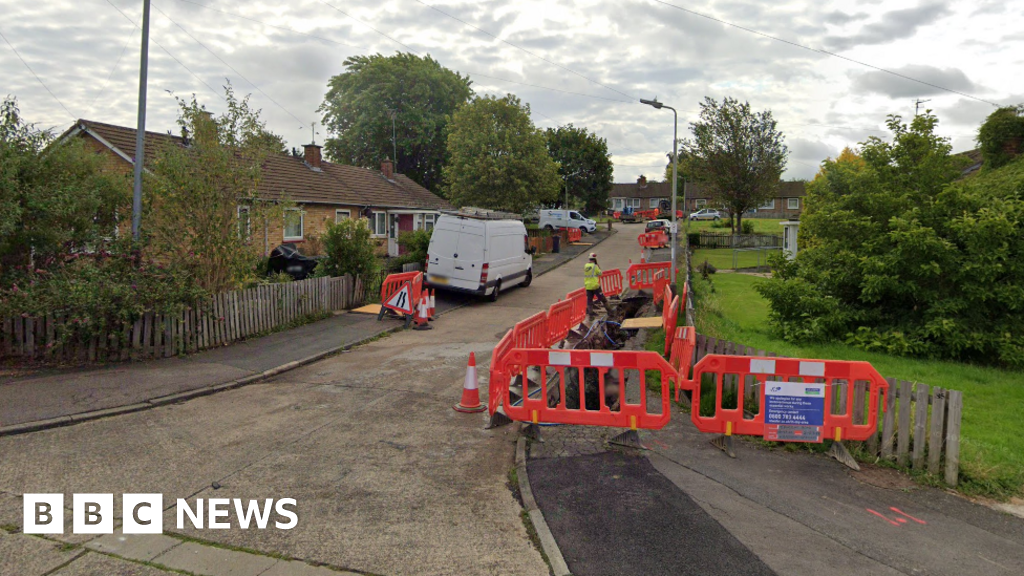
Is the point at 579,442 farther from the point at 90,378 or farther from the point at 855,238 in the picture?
the point at 855,238

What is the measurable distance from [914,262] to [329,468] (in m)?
10.5

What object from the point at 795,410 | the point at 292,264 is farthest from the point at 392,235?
the point at 795,410

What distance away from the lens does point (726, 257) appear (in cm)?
3594

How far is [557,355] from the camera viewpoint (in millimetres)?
6977

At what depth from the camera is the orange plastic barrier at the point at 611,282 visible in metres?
20.3

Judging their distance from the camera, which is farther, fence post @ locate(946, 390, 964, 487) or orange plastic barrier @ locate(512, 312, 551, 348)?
orange plastic barrier @ locate(512, 312, 551, 348)

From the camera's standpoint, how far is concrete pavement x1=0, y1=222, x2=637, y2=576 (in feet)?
15.5

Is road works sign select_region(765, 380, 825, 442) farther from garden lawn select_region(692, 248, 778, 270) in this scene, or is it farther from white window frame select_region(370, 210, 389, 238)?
white window frame select_region(370, 210, 389, 238)

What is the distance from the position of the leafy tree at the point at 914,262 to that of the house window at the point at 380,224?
72.3 feet

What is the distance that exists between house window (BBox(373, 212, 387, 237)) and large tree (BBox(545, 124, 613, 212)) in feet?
96.9

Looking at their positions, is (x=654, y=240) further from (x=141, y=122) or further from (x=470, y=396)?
(x=470, y=396)

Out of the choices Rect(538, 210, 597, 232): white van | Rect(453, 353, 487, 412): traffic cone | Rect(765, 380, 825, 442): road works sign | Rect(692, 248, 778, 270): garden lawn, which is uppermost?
Rect(538, 210, 597, 232): white van

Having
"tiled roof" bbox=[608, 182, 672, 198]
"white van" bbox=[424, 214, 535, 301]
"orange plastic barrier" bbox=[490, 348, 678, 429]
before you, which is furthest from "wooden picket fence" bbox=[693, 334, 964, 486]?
"tiled roof" bbox=[608, 182, 672, 198]

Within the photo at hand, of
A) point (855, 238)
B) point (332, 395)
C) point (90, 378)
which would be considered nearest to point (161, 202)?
point (90, 378)
